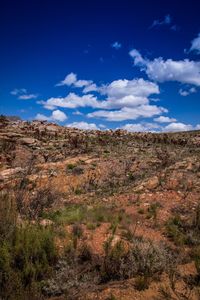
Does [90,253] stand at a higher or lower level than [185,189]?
→ lower

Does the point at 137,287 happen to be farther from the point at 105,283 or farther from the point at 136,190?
the point at 136,190

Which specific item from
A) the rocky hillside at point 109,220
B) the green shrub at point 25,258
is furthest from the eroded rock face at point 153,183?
the green shrub at point 25,258

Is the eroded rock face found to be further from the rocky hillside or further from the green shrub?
the green shrub

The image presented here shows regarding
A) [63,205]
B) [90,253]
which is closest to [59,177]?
[63,205]

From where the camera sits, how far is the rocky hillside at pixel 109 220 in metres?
4.98

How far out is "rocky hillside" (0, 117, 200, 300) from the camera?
4.98 metres

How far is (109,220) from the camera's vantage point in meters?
8.88

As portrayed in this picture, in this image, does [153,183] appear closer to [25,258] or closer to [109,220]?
[109,220]

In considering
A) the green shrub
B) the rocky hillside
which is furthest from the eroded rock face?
the green shrub

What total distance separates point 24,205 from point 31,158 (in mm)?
8850

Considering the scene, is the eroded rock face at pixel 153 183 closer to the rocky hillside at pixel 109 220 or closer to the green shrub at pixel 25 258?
the rocky hillside at pixel 109 220

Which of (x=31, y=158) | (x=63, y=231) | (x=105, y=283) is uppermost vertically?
(x=31, y=158)

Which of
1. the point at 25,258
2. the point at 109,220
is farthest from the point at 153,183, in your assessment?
the point at 25,258

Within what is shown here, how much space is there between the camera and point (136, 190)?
462 inches
